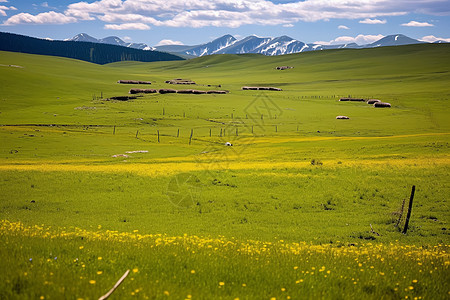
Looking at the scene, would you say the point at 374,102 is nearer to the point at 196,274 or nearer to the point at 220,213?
the point at 220,213

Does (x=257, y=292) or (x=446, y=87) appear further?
(x=446, y=87)

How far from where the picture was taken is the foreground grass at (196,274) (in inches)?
284

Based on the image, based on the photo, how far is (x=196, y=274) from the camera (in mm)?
8711

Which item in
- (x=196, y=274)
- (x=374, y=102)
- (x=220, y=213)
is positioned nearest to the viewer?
(x=196, y=274)

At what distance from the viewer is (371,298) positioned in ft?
25.2

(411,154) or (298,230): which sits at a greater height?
(411,154)

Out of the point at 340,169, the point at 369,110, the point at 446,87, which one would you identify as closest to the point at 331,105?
the point at 369,110

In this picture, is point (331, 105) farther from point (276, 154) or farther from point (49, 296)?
point (49, 296)

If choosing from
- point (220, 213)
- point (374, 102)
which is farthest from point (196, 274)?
point (374, 102)

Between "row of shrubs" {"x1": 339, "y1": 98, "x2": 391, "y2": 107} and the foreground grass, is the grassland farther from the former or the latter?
Result: "row of shrubs" {"x1": 339, "y1": 98, "x2": 391, "y2": 107}

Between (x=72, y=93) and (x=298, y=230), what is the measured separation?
130 metres

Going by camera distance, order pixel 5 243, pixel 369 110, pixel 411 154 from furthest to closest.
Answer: pixel 369 110 < pixel 411 154 < pixel 5 243

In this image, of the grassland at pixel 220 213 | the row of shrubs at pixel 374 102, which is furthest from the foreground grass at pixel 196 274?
the row of shrubs at pixel 374 102

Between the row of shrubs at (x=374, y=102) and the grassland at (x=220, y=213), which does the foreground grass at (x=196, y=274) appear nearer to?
the grassland at (x=220, y=213)
